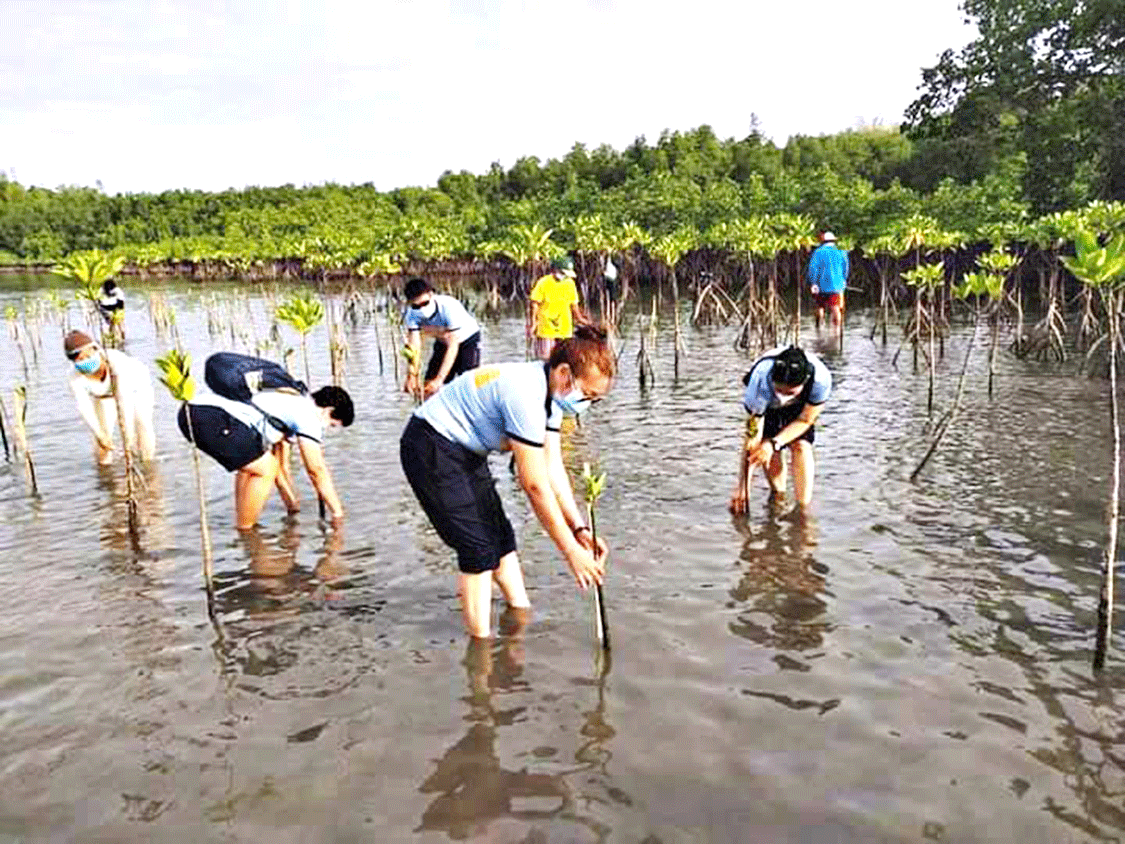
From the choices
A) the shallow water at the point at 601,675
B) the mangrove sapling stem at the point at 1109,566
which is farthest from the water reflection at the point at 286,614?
the mangrove sapling stem at the point at 1109,566

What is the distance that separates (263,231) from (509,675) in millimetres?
59379

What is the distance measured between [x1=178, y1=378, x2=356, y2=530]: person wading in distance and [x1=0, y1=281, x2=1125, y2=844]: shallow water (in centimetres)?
58

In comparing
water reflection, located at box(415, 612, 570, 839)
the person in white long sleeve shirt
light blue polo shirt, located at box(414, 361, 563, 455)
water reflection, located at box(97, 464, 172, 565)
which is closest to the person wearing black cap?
light blue polo shirt, located at box(414, 361, 563, 455)

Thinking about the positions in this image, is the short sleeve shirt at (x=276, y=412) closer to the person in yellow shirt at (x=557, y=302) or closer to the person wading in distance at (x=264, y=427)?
the person wading in distance at (x=264, y=427)

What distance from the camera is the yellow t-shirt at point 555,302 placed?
382 inches

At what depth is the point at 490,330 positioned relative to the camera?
2097 cm

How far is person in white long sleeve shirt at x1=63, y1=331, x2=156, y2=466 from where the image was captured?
7.26 metres

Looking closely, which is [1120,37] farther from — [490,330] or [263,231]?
[263,231]

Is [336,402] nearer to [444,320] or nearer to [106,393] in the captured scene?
[444,320]

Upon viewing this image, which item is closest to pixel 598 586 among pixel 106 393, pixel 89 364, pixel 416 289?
pixel 416 289

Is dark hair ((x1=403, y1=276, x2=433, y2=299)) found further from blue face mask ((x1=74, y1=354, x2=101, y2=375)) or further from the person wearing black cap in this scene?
the person wearing black cap

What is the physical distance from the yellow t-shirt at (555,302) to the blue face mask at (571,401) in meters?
5.91

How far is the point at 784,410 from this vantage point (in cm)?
594

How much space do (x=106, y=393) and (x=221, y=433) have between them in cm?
287
